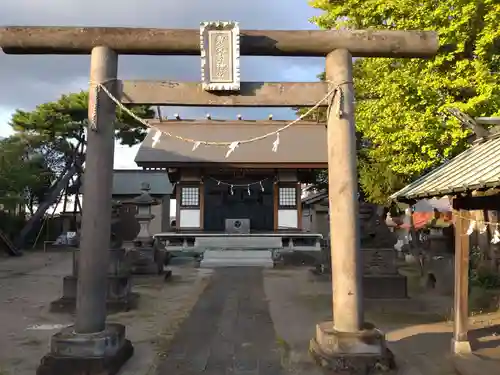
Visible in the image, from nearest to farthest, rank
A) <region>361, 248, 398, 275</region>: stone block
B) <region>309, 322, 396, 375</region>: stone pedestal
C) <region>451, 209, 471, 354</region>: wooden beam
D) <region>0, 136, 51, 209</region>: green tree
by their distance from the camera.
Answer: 1. <region>309, 322, 396, 375</region>: stone pedestal
2. <region>451, 209, 471, 354</region>: wooden beam
3. <region>361, 248, 398, 275</region>: stone block
4. <region>0, 136, 51, 209</region>: green tree

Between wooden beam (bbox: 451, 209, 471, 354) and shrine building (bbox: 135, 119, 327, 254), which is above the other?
shrine building (bbox: 135, 119, 327, 254)

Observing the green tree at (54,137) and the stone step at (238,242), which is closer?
the stone step at (238,242)

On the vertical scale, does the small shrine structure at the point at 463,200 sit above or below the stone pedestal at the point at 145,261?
above

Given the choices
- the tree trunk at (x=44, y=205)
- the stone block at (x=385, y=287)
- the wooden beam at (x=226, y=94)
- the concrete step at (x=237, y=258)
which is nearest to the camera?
the wooden beam at (x=226, y=94)

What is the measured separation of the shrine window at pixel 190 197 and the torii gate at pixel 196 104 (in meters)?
15.3

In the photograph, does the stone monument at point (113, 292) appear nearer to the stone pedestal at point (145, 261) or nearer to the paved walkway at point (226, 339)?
the paved walkway at point (226, 339)

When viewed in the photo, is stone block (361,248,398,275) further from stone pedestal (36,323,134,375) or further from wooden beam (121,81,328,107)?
stone pedestal (36,323,134,375)

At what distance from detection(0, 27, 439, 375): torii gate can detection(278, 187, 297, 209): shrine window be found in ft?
50.8

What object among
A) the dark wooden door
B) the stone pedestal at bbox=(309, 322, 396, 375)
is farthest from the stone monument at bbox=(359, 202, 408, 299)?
the dark wooden door

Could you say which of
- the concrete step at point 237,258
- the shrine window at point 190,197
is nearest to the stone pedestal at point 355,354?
the concrete step at point 237,258

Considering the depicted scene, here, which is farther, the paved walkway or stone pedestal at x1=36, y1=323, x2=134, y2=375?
the paved walkway

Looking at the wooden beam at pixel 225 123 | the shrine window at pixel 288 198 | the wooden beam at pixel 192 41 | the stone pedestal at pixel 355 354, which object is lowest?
Result: the stone pedestal at pixel 355 354

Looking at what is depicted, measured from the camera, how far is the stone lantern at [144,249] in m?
14.0

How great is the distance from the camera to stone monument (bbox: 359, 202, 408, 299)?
1048cm
